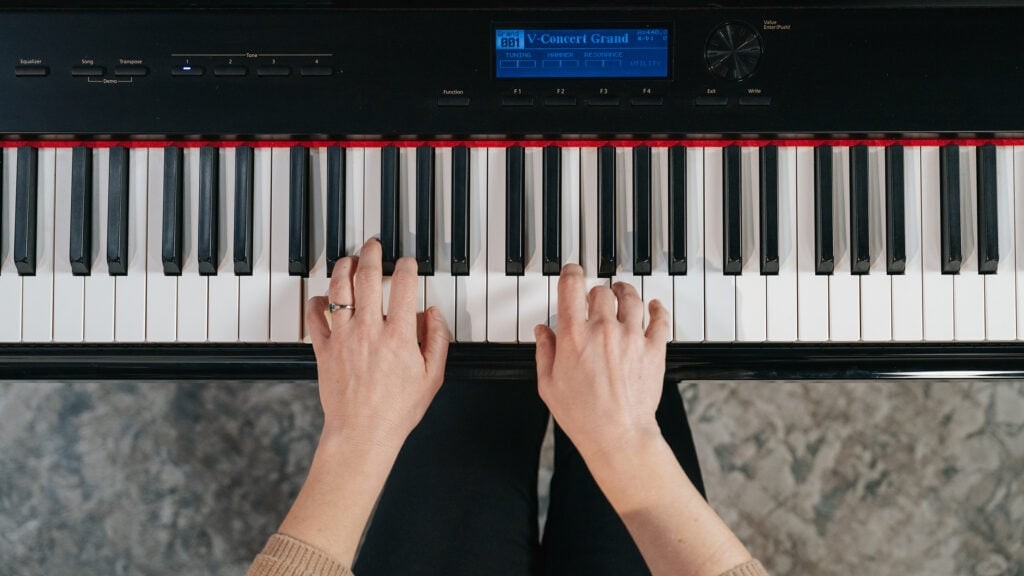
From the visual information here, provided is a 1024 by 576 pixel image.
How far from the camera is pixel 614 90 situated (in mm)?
997

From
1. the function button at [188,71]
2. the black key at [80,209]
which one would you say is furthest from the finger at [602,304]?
the black key at [80,209]

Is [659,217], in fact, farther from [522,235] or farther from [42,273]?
[42,273]

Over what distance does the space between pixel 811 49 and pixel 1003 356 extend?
0.53 meters

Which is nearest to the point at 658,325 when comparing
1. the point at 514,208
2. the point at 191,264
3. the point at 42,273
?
the point at 514,208

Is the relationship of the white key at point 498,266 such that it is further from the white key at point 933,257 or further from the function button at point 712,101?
the white key at point 933,257

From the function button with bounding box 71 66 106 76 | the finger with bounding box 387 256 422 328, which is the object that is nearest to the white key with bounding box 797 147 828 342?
the finger with bounding box 387 256 422 328

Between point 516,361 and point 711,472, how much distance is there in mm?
691

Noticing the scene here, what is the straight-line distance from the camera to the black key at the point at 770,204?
3.30 ft

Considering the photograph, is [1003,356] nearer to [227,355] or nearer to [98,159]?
[227,355]

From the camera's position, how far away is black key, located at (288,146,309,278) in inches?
40.1

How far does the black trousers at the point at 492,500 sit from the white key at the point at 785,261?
38 centimetres

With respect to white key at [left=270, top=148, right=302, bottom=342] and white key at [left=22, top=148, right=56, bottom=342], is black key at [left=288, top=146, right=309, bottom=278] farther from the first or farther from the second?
white key at [left=22, top=148, right=56, bottom=342]

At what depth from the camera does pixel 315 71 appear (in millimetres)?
1000

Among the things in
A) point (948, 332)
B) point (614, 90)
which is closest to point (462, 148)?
point (614, 90)
